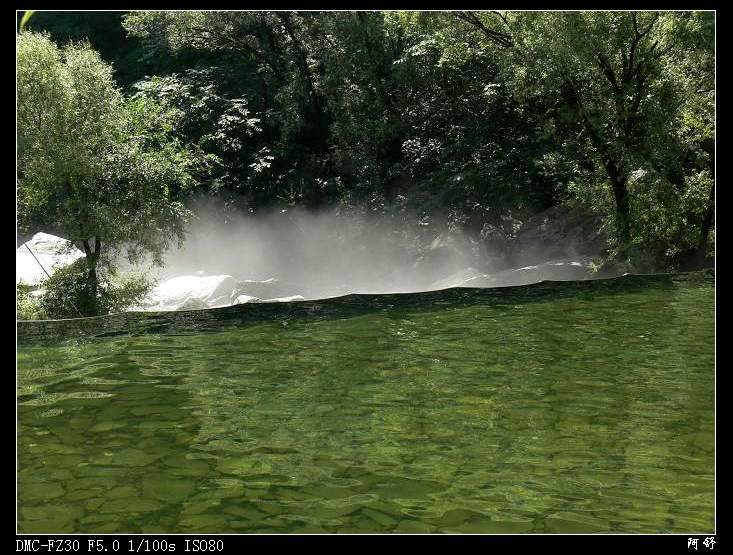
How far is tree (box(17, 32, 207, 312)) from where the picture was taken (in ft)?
63.2

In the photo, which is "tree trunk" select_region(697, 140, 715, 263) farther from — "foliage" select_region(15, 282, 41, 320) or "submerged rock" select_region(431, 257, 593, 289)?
"foliage" select_region(15, 282, 41, 320)

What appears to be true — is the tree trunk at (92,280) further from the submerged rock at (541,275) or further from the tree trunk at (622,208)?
the tree trunk at (622,208)

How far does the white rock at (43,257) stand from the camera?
21.1 metres

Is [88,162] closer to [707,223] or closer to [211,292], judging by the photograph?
[211,292]

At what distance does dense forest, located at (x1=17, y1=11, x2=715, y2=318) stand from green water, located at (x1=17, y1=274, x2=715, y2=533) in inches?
269

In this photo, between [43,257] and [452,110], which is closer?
[43,257]

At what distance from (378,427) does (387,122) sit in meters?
23.5

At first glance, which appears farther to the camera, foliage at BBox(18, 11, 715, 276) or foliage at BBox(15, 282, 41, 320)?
foliage at BBox(18, 11, 715, 276)

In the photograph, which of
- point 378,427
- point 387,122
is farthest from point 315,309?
point 387,122

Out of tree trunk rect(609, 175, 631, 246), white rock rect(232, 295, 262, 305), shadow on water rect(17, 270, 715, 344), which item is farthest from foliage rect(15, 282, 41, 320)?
tree trunk rect(609, 175, 631, 246)

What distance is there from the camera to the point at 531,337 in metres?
13.6

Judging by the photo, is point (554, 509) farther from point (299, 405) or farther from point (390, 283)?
point (390, 283)

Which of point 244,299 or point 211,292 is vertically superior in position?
point 211,292

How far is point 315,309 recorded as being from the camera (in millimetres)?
18219
